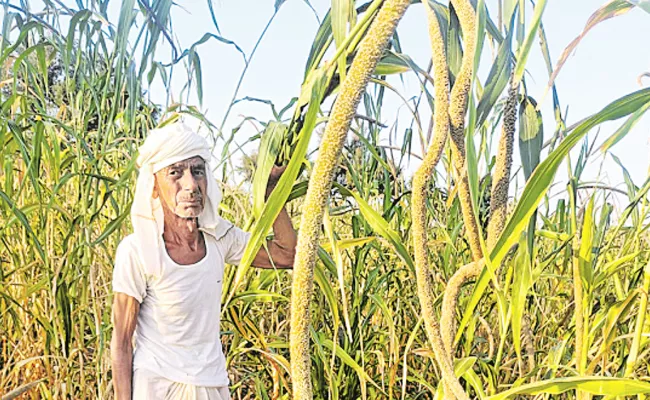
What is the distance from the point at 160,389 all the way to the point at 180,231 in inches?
9.9

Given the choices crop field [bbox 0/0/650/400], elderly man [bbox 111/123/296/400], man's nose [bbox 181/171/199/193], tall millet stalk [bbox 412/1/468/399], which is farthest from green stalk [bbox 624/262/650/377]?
man's nose [bbox 181/171/199/193]

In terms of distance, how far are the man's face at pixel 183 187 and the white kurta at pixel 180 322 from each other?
0.27 ft

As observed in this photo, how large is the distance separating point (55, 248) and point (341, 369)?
64 cm

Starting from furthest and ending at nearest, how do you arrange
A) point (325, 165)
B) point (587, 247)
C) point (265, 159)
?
1. point (587, 247)
2. point (265, 159)
3. point (325, 165)

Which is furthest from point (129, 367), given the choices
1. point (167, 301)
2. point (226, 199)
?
point (226, 199)

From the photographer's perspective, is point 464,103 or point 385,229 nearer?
point 464,103

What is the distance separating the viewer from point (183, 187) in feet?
3.66

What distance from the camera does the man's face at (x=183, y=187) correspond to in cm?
111

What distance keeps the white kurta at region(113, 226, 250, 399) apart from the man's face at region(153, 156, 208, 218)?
0.27 feet

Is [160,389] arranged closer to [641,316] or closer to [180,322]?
[180,322]

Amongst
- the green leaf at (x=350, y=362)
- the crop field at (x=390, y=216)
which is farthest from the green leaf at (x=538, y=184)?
the green leaf at (x=350, y=362)

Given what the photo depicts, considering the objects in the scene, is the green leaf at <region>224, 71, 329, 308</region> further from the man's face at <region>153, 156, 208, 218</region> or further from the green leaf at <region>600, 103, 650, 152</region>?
the man's face at <region>153, 156, 208, 218</region>

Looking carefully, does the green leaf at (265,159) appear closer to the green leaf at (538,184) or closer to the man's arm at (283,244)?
the green leaf at (538,184)

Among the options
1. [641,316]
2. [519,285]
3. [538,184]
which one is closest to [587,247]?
[641,316]
